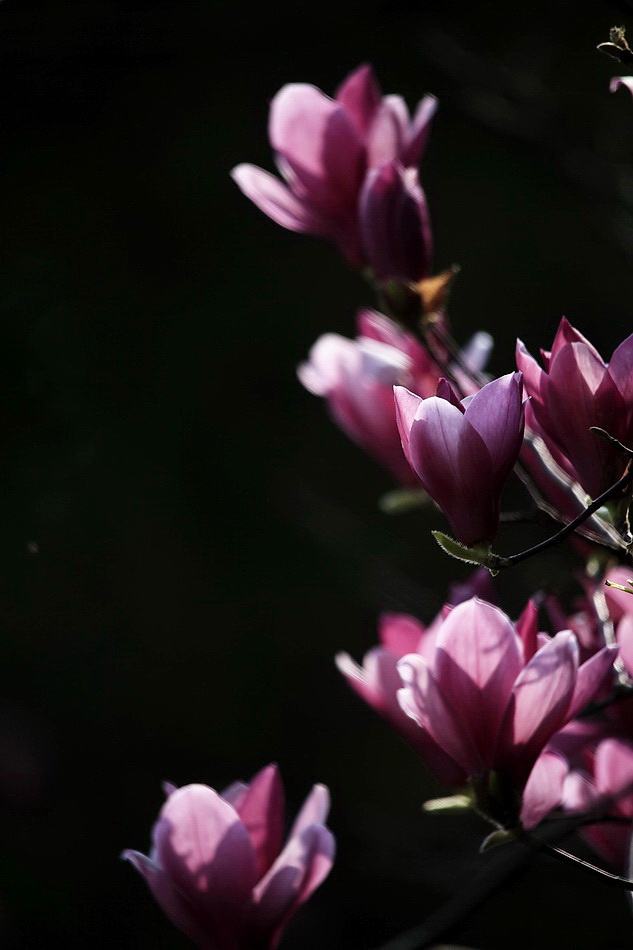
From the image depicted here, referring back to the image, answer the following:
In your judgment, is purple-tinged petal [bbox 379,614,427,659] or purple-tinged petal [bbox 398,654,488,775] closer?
purple-tinged petal [bbox 398,654,488,775]

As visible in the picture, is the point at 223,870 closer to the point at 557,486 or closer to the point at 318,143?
the point at 557,486

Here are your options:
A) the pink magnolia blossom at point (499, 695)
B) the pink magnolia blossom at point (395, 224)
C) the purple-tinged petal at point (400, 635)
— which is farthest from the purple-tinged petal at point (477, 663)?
the pink magnolia blossom at point (395, 224)

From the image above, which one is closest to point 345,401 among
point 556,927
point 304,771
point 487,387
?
point 487,387

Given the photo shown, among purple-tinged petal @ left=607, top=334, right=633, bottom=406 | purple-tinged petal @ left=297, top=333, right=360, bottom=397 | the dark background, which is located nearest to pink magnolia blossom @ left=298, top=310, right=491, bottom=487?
purple-tinged petal @ left=297, top=333, right=360, bottom=397

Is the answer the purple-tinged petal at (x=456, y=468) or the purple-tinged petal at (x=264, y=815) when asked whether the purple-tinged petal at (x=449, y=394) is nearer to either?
the purple-tinged petal at (x=456, y=468)

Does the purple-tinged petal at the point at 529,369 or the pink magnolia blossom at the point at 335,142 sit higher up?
the pink magnolia blossom at the point at 335,142

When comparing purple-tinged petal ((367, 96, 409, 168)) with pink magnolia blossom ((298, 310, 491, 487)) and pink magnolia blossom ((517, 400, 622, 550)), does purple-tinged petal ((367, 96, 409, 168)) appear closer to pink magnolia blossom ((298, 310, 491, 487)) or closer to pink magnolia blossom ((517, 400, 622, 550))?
pink magnolia blossom ((298, 310, 491, 487))

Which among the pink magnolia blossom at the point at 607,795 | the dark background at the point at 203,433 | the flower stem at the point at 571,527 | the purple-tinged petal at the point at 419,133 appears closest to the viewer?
the flower stem at the point at 571,527
